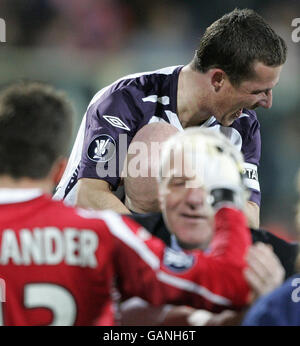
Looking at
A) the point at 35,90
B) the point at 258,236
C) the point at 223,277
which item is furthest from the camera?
the point at 258,236

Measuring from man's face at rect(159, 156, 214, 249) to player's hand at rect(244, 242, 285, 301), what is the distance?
8.1 inches

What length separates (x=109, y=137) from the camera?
2676 mm

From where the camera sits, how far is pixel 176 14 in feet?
18.1

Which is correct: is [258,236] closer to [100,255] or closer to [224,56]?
[100,255]

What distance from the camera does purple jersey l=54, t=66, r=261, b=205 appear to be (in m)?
2.67

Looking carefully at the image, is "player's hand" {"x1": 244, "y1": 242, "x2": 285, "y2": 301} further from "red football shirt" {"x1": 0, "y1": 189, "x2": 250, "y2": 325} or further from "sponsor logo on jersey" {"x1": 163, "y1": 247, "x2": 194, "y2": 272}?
"sponsor logo on jersey" {"x1": 163, "y1": 247, "x2": 194, "y2": 272}

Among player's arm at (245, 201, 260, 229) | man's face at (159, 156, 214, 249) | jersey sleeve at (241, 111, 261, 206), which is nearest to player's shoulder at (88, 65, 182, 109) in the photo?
jersey sleeve at (241, 111, 261, 206)

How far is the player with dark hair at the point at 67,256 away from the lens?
141 cm

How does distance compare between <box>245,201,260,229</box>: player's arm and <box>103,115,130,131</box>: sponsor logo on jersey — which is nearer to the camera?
<box>245,201,260,229</box>: player's arm

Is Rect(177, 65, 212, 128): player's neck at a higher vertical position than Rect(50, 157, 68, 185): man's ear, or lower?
higher

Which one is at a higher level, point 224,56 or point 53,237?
point 224,56

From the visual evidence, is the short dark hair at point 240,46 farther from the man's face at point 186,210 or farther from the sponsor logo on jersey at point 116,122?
the man's face at point 186,210
